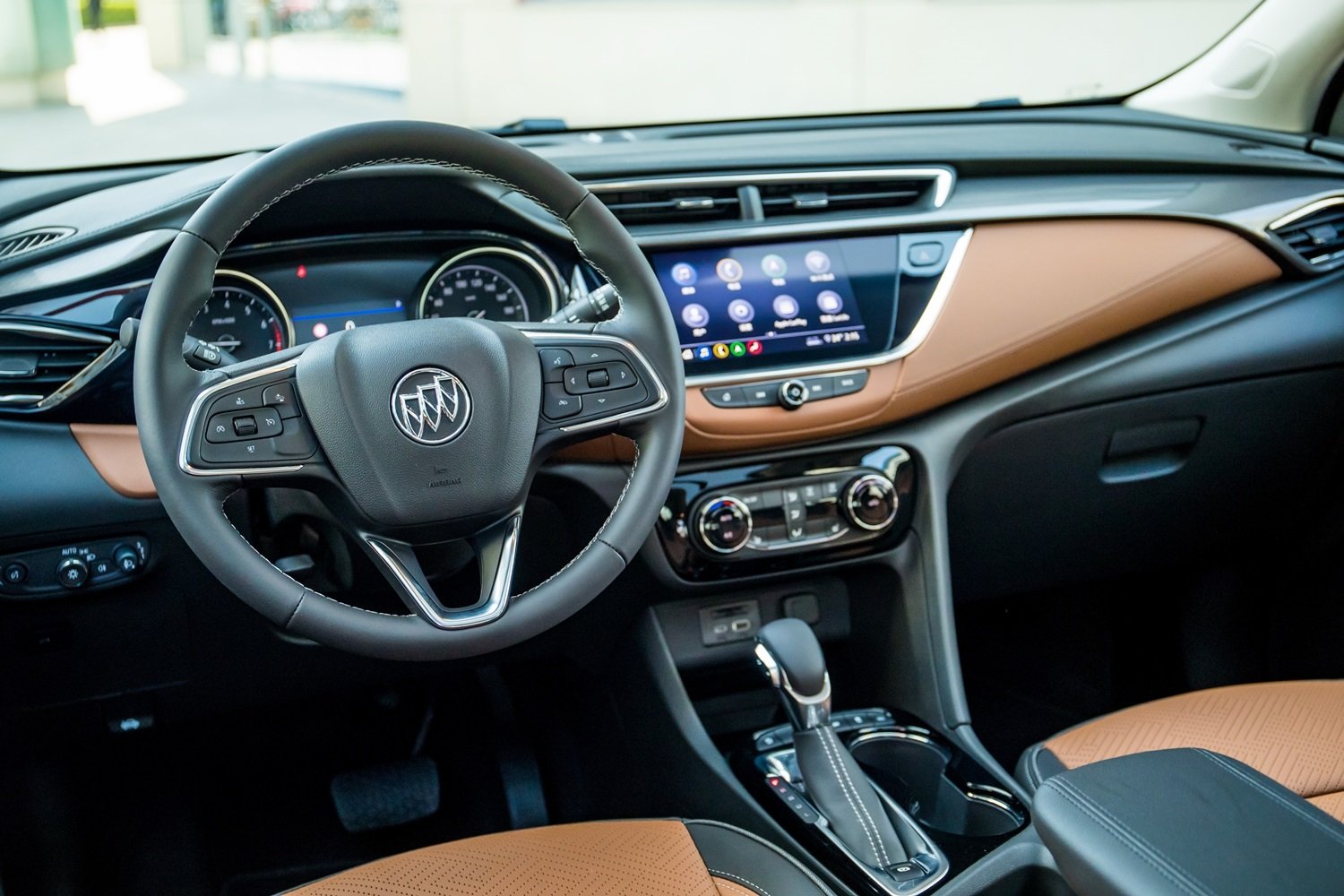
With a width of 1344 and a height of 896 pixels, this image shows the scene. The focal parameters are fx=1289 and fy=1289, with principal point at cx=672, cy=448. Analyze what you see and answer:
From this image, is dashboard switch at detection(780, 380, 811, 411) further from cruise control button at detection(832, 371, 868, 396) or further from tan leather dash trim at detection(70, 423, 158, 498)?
tan leather dash trim at detection(70, 423, 158, 498)

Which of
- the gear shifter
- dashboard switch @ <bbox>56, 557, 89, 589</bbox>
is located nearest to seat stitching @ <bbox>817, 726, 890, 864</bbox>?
the gear shifter

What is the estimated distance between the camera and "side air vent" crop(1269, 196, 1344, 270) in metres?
2.14

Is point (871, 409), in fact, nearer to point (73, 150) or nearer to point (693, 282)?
point (693, 282)

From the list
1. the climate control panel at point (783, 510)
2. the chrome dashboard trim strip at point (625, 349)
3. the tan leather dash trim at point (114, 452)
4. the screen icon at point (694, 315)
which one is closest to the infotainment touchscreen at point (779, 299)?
the screen icon at point (694, 315)

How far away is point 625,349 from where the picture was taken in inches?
56.6

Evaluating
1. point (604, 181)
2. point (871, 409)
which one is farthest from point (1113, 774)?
point (604, 181)

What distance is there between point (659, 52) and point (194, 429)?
7352 mm

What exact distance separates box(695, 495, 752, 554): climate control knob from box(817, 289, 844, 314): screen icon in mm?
305

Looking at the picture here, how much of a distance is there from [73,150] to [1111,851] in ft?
5.59

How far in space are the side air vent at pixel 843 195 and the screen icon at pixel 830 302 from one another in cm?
13

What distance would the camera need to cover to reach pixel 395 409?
1.31 meters

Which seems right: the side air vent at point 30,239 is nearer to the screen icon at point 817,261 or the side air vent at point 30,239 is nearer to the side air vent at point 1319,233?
the screen icon at point 817,261

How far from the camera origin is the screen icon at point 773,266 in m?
1.87

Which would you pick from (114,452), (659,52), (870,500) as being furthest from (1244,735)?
(659,52)
